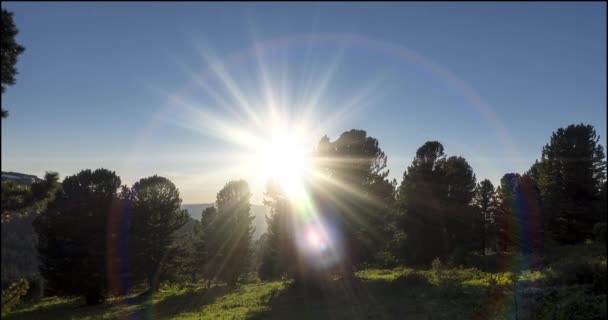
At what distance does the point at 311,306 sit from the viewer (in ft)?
74.2

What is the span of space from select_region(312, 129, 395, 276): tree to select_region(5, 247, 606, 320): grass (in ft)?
9.43

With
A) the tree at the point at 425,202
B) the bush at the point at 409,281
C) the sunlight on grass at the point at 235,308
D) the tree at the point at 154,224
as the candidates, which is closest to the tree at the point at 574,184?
the tree at the point at 425,202

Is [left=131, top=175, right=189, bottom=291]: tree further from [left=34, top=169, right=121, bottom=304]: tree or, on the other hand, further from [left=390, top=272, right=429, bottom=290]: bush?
[left=390, top=272, right=429, bottom=290]: bush

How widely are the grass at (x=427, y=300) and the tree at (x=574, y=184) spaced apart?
13125 mm

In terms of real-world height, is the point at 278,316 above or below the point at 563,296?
below

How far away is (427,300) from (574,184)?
23611mm

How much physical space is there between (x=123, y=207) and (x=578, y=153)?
41.9m

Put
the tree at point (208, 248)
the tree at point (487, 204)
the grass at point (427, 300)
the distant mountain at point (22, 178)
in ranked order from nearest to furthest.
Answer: the distant mountain at point (22, 178) < the grass at point (427, 300) < the tree at point (208, 248) < the tree at point (487, 204)

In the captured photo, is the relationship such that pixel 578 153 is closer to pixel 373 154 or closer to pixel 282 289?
pixel 373 154

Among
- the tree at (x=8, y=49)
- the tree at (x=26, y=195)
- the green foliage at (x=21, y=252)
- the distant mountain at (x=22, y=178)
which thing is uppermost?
the tree at (x=8, y=49)

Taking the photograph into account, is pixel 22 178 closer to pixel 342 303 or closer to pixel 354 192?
pixel 342 303

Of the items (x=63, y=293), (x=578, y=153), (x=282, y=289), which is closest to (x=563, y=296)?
(x=282, y=289)

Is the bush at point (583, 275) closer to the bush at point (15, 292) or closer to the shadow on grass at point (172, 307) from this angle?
the shadow on grass at point (172, 307)

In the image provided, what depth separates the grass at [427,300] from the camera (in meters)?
14.9
